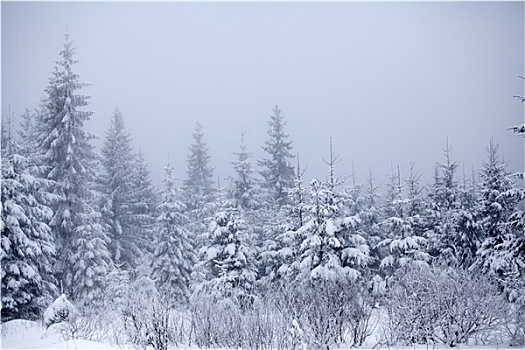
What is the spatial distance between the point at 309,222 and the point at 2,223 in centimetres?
1350

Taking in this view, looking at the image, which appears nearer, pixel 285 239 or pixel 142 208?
pixel 285 239

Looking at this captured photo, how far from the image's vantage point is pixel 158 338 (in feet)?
34.0

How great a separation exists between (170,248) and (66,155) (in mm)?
9124

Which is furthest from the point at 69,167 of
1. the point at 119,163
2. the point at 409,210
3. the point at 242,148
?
the point at 409,210

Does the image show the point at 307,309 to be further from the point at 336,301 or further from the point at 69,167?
the point at 69,167

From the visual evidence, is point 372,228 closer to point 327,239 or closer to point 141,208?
point 327,239

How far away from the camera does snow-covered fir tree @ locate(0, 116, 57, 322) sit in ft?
58.9

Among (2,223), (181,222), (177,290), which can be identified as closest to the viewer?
(2,223)

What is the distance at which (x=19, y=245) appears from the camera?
18.5m

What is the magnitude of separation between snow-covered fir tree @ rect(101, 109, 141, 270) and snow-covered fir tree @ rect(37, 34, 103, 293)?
5975 millimetres

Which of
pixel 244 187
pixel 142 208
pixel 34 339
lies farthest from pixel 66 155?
pixel 34 339

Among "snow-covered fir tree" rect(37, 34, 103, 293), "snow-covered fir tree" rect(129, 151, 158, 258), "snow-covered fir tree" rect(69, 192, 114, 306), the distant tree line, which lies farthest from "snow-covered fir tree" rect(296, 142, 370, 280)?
"snow-covered fir tree" rect(129, 151, 158, 258)

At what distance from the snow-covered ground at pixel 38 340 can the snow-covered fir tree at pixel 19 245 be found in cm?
191

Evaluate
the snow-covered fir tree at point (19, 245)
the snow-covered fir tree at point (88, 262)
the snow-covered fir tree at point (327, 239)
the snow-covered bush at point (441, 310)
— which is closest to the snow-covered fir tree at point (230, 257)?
the snow-covered fir tree at point (327, 239)
